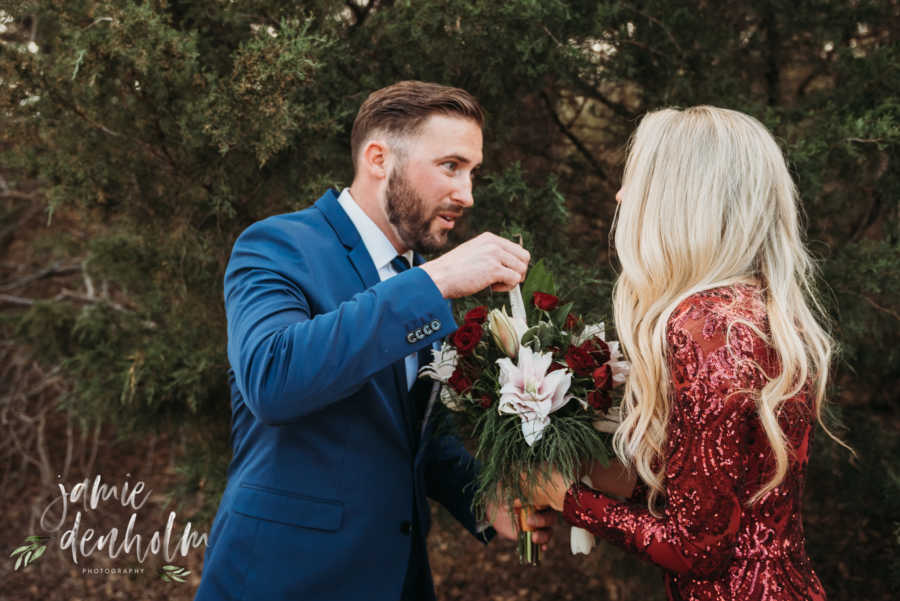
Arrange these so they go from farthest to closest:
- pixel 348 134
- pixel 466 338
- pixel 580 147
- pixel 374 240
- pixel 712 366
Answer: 1. pixel 580 147
2. pixel 348 134
3. pixel 374 240
4. pixel 466 338
5. pixel 712 366

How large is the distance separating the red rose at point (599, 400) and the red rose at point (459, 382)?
1.17 feet

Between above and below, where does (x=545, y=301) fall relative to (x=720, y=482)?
above

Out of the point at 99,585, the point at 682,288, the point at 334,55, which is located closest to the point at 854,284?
the point at 682,288

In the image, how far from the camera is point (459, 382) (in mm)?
2043

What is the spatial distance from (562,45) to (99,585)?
499 centimetres

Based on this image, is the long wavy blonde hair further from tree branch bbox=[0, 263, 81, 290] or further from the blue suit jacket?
tree branch bbox=[0, 263, 81, 290]

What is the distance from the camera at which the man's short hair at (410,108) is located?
7.93 ft

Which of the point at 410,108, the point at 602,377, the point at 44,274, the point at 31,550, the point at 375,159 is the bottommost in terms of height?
the point at 31,550

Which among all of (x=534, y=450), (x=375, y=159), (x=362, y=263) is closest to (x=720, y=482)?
(x=534, y=450)

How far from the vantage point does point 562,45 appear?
10.6ft

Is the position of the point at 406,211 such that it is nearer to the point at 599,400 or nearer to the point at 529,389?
the point at 529,389

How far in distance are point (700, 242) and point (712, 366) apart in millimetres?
396

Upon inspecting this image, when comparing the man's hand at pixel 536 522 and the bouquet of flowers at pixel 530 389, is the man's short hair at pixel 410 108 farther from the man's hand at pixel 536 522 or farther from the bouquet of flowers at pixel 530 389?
the man's hand at pixel 536 522

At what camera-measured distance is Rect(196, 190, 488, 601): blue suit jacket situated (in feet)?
5.46
